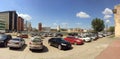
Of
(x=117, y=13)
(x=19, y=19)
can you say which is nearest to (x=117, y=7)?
(x=117, y=13)

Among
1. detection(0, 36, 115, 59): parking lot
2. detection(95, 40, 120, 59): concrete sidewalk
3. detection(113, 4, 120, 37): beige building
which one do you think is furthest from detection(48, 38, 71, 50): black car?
detection(113, 4, 120, 37): beige building

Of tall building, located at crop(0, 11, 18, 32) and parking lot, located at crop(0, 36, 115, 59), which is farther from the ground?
tall building, located at crop(0, 11, 18, 32)

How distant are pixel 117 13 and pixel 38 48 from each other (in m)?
39.4

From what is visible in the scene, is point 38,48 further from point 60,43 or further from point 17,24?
point 17,24

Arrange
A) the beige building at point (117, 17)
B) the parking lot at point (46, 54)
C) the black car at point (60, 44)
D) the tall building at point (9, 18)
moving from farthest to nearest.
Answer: the tall building at point (9, 18), the beige building at point (117, 17), the black car at point (60, 44), the parking lot at point (46, 54)

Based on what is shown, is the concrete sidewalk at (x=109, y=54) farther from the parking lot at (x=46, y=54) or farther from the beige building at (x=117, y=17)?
the beige building at (x=117, y=17)

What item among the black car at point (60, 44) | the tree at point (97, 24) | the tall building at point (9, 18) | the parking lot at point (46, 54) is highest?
the tall building at point (9, 18)

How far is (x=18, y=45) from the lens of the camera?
69.6 ft

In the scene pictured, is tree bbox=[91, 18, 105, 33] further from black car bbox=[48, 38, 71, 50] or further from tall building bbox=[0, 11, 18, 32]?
tall building bbox=[0, 11, 18, 32]

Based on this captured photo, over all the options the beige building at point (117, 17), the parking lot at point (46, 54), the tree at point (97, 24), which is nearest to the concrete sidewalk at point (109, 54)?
the parking lot at point (46, 54)

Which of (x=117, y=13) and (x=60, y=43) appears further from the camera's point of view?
(x=117, y=13)

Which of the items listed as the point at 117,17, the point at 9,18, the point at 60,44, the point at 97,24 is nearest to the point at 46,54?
the point at 60,44

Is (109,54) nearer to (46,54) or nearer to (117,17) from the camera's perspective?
(46,54)

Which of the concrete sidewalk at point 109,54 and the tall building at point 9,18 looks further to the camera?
the tall building at point 9,18
